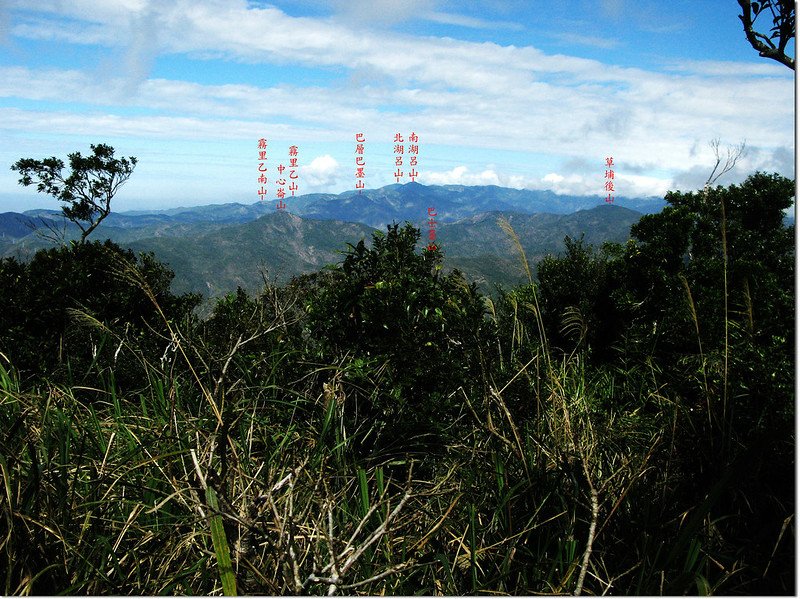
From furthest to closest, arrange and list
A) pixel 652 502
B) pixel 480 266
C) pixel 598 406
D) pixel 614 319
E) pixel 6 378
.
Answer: pixel 480 266 → pixel 614 319 → pixel 598 406 → pixel 6 378 → pixel 652 502

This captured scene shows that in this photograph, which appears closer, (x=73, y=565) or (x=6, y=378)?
(x=73, y=565)

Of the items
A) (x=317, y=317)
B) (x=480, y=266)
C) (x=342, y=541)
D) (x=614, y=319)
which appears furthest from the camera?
(x=480, y=266)

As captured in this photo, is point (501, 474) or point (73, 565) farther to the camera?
point (501, 474)

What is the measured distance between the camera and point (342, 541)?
1960 mm

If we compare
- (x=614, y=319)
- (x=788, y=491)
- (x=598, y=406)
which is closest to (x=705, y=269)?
Result: (x=614, y=319)

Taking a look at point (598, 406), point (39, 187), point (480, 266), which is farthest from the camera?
point (480, 266)

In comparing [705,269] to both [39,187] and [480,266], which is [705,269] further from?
[480,266]

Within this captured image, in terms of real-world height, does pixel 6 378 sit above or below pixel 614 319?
above

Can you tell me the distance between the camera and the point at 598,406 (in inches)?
164

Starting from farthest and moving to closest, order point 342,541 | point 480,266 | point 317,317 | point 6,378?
1. point 480,266
2. point 317,317
3. point 6,378
4. point 342,541

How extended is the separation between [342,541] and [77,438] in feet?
4.42

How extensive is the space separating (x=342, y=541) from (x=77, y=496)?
1060 mm

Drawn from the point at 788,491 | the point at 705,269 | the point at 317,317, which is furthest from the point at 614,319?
the point at 788,491

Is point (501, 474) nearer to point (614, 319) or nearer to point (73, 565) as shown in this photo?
point (73, 565)
